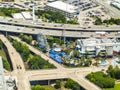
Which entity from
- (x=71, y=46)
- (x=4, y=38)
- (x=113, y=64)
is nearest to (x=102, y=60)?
(x=113, y=64)

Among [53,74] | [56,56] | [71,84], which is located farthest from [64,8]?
[71,84]

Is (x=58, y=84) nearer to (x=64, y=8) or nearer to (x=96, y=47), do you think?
(x=96, y=47)

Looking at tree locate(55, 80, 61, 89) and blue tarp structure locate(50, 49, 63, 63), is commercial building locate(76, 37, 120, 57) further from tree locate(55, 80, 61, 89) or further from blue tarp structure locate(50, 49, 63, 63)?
tree locate(55, 80, 61, 89)

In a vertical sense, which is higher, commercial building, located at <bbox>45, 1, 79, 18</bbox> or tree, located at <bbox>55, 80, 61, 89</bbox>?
commercial building, located at <bbox>45, 1, 79, 18</bbox>

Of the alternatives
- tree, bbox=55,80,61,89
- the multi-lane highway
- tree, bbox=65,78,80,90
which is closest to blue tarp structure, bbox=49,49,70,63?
the multi-lane highway

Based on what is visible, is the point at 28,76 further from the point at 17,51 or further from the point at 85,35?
the point at 85,35

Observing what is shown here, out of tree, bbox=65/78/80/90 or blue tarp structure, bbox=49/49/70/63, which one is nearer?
tree, bbox=65/78/80/90
